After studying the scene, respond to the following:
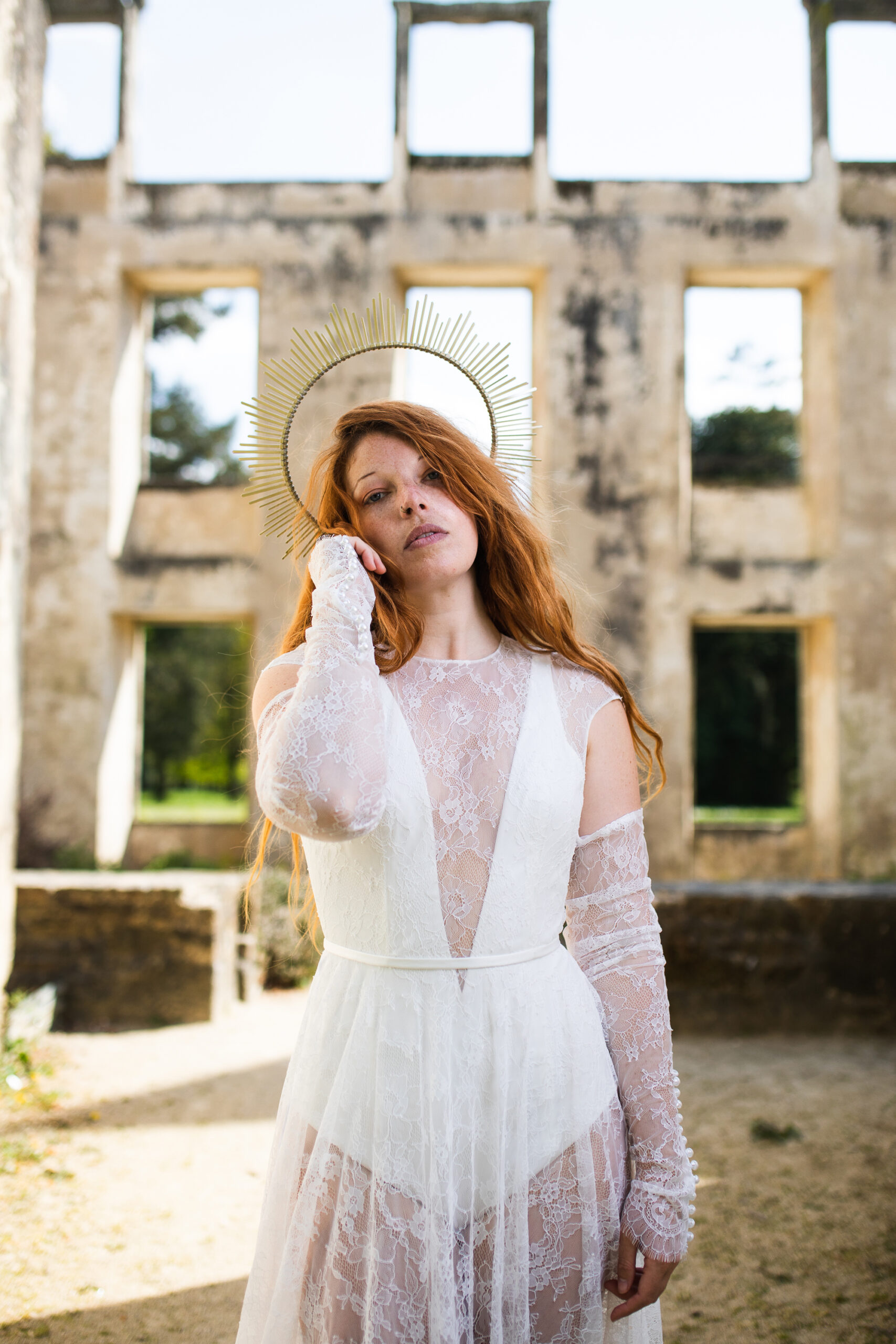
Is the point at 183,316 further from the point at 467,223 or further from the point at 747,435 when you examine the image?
the point at 747,435

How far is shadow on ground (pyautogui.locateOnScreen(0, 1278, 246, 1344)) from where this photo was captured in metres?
2.78

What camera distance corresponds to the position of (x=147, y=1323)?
9.43ft

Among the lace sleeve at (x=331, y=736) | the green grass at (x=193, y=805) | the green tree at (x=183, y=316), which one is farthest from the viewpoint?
the green grass at (x=193, y=805)

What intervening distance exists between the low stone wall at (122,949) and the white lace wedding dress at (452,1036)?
4.42m

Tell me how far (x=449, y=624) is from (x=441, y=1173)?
33.9 inches

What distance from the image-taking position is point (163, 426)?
2052cm

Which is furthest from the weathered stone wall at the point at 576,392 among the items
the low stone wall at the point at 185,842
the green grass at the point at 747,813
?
the green grass at the point at 747,813

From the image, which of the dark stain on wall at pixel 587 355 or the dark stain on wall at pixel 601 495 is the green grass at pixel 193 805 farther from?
the dark stain on wall at pixel 587 355

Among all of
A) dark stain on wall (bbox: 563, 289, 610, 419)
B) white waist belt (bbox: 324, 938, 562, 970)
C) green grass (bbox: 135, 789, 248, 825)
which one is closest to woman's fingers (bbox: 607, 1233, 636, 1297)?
white waist belt (bbox: 324, 938, 562, 970)

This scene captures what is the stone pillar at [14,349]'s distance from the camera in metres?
4.26

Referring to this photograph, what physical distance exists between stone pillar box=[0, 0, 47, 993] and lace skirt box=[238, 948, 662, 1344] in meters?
3.36

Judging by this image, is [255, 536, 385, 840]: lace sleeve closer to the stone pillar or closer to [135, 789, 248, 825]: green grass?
the stone pillar

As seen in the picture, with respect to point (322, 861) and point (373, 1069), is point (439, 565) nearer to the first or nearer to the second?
point (322, 861)

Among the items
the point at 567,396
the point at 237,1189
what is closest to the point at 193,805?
the point at 567,396
